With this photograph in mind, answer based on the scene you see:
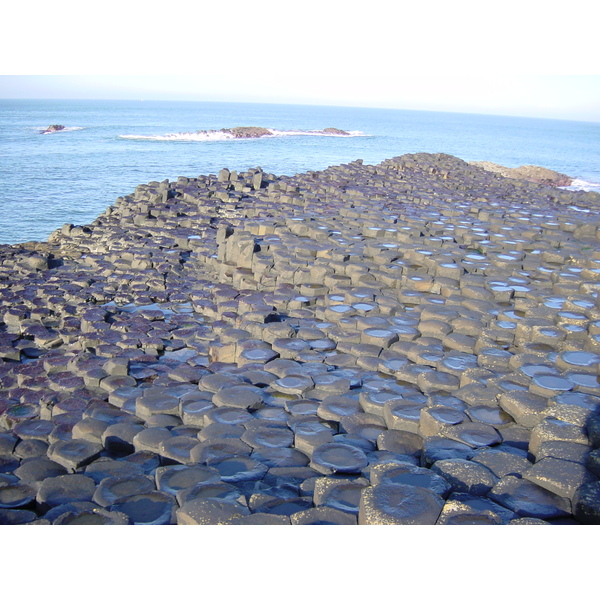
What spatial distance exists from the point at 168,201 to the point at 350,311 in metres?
8.22

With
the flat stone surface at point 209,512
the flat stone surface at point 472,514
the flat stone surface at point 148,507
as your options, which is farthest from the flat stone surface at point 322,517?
the flat stone surface at point 148,507

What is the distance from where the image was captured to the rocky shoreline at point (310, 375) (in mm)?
2904

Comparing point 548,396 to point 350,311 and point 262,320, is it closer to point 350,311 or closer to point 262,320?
point 350,311

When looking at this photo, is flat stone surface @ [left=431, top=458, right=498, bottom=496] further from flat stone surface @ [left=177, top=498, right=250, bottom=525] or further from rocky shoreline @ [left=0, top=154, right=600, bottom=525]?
flat stone surface @ [left=177, top=498, right=250, bottom=525]

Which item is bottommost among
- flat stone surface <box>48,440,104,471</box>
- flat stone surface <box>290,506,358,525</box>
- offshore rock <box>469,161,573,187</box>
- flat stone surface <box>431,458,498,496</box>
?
flat stone surface <box>48,440,104,471</box>

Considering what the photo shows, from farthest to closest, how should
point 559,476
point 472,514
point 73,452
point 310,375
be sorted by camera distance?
point 310,375 < point 73,452 < point 559,476 < point 472,514

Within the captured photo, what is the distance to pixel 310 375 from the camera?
14.8ft

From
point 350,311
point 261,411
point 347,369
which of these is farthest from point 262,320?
point 261,411

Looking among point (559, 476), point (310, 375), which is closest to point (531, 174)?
point (310, 375)

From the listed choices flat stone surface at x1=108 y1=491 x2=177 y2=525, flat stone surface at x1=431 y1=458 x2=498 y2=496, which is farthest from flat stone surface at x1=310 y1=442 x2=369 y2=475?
flat stone surface at x1=108 y1=491 x2=177 y2=525

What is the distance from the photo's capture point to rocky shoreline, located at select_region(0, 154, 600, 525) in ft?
9.53

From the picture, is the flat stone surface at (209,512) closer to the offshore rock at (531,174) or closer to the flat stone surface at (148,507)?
the flat stone surface at (148,507)

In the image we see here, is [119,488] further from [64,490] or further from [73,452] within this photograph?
[73,452]

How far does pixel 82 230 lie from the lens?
36.9 feet
